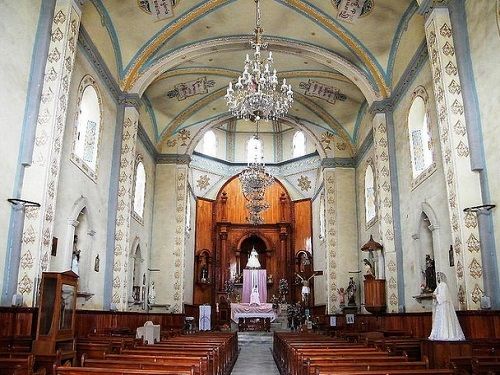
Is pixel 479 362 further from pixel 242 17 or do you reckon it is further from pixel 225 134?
pixel 225 134

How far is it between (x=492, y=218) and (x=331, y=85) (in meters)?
11.7

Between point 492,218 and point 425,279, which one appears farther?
point 425,279

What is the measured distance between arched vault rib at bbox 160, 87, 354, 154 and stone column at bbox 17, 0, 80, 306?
1085 cm

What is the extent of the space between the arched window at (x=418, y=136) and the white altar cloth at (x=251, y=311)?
12.1 metres

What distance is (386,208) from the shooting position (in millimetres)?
16141

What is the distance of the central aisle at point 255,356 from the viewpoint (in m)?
11.7

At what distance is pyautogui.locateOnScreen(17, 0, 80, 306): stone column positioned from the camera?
941cm

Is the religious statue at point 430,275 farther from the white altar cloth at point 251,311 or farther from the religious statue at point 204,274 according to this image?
the religious statue at point 204,274

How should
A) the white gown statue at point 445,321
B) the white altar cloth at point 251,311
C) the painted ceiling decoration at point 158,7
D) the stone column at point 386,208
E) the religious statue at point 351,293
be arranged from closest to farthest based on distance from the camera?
1. the white gown statue at point 445,321
2. the painted ceiling decoration at point 158,7
3. the stone column at point 386,208
4. the religious statue at point 351,293
5. the white altar cloth at point 251,311

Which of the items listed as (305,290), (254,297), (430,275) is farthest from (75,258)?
(305,290)

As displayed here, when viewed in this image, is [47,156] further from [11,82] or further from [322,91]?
[322,91]

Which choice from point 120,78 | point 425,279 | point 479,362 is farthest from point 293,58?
point 479,362

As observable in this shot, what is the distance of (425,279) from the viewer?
13.6 meters

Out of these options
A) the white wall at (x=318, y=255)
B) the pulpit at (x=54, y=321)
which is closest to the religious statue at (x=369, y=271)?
the white wall at (x=318, y=255)
